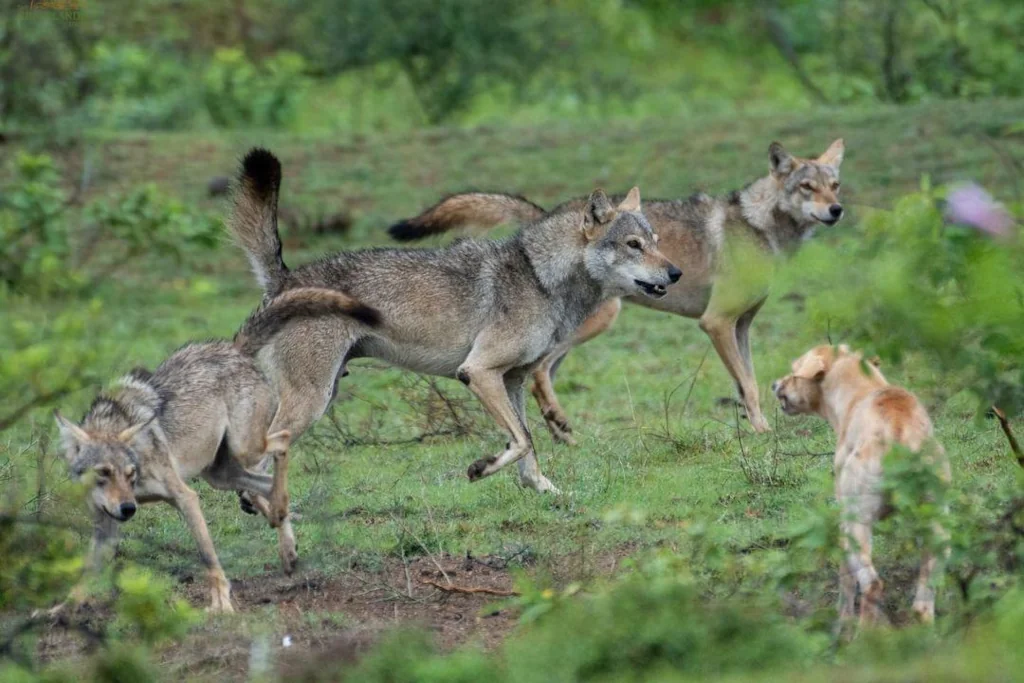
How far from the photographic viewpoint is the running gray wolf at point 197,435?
296 inches

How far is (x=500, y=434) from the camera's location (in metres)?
10.6

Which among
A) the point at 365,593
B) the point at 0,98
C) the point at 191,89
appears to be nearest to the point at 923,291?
the point at 365,593

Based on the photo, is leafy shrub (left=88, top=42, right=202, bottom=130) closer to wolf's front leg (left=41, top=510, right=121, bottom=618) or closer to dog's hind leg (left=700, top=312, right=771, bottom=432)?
dog's hind leg (left=700, top=312, right=771, bottom=432)

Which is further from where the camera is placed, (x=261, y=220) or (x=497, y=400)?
(x=261, y=220)

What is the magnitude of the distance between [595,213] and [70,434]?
365 centimetres

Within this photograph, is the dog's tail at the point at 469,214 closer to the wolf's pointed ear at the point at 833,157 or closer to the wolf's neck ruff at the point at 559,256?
the wolf's neck ruff at the point at 559,256

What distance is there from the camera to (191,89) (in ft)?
79.2

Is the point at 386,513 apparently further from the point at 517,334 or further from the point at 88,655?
the point at 88,655

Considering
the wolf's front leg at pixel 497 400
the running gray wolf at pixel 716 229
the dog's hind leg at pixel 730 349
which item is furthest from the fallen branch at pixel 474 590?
the dog's hind leg at pixel 730 349

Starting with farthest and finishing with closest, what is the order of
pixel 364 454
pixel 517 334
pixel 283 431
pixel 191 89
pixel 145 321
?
pixel 191 89, pixel 145 321, pixel 364 454, pixel 517 334, pixel 283 431

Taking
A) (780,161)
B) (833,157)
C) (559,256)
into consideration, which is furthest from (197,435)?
(833,157)

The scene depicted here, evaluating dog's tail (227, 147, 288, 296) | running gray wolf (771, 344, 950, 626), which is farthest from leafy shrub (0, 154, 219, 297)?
running gray wolf (771, 344, 950, 626)

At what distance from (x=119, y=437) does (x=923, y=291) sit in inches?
150

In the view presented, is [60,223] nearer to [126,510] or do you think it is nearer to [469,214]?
[469,214]
